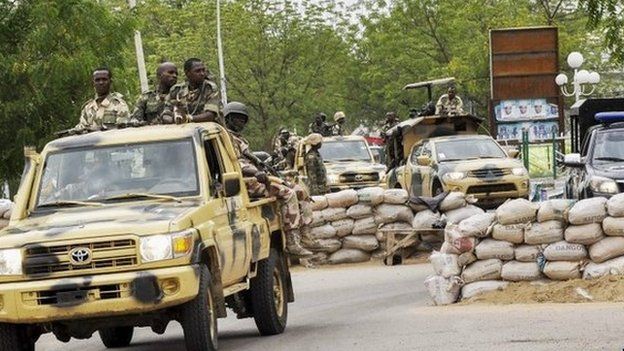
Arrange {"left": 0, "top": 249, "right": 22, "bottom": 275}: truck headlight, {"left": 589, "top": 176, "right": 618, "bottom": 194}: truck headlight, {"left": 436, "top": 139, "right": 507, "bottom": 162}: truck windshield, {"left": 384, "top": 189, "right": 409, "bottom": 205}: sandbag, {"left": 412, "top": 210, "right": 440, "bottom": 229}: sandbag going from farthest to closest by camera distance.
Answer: {"left": 436, "top": 139, "right": 507, "bottom": 162}: truck windshield < {"left": 384, "top": 189, "right": 409, "bottom": 205}: sandbag < {"left": 412, "top": 210, "right": 440, "bottom": 229}: sandbag < {"left": 589, "top": 176, "right": 618, "bottom": 194}: truck headlight < {"left": 0, "top": 249, "right": 22, "bottom": 275}: truck headlight

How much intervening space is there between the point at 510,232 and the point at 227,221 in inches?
206

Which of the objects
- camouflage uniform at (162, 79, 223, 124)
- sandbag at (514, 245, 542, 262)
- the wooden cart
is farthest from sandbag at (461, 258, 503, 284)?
the wooden cart

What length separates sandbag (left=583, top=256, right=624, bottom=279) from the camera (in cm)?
1667

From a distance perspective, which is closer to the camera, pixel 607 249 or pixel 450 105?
pixel 607 249

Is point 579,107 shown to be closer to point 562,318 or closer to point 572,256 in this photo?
point 572,256

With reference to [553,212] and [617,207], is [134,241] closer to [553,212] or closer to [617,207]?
[553,212]

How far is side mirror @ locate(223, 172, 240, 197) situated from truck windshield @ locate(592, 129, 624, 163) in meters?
11.4

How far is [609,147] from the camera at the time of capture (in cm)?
2306

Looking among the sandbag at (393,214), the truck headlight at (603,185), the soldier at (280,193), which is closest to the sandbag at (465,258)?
the soldier at (280,193)

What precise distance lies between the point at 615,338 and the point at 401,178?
19894 mm

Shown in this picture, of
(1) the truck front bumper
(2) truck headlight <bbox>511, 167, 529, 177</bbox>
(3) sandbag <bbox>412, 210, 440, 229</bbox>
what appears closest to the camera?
(1) the truck front bumper

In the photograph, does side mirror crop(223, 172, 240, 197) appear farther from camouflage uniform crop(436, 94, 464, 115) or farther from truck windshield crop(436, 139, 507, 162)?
camouflage uniform crop(436, 94, 464, 115)

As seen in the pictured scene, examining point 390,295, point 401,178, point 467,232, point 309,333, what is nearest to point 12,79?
point 401,178

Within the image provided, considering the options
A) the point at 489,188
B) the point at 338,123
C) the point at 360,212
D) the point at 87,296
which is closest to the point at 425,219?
the point at 360,212
